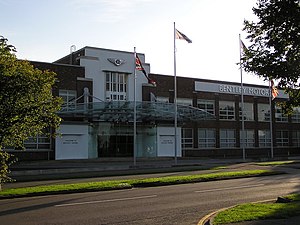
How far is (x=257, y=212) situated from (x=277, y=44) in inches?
158

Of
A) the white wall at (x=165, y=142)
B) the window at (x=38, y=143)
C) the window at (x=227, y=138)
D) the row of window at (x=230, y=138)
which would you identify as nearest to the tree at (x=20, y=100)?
the window at (x=38, y=143)

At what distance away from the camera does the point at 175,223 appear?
9.35 metres

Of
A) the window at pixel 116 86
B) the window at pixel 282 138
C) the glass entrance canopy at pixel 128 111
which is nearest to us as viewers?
the glass entrance canopy at pixel 128 111

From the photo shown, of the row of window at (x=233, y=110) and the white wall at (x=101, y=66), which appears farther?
the row of window at (x=233, y=110)

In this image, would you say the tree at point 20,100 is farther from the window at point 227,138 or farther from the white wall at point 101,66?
the window at point 227,138

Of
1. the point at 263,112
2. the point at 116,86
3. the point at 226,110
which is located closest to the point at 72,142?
the point at 116,86

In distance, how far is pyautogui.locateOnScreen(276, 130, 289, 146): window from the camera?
5622cm

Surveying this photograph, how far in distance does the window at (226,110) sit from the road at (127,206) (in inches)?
1354

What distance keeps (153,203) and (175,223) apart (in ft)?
11.2

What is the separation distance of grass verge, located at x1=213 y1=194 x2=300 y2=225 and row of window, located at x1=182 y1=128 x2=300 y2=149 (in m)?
33.6

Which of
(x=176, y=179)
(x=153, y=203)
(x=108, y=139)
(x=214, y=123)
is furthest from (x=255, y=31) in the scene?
(x=214, y=123)

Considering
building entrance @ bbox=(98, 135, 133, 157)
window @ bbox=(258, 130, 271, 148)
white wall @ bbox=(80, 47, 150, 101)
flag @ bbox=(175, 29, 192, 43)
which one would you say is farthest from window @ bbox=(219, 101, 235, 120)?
flag @ bbox=(175, 29, 192, 43)

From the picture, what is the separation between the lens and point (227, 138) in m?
50.8

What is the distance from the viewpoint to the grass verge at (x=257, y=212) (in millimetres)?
9102
